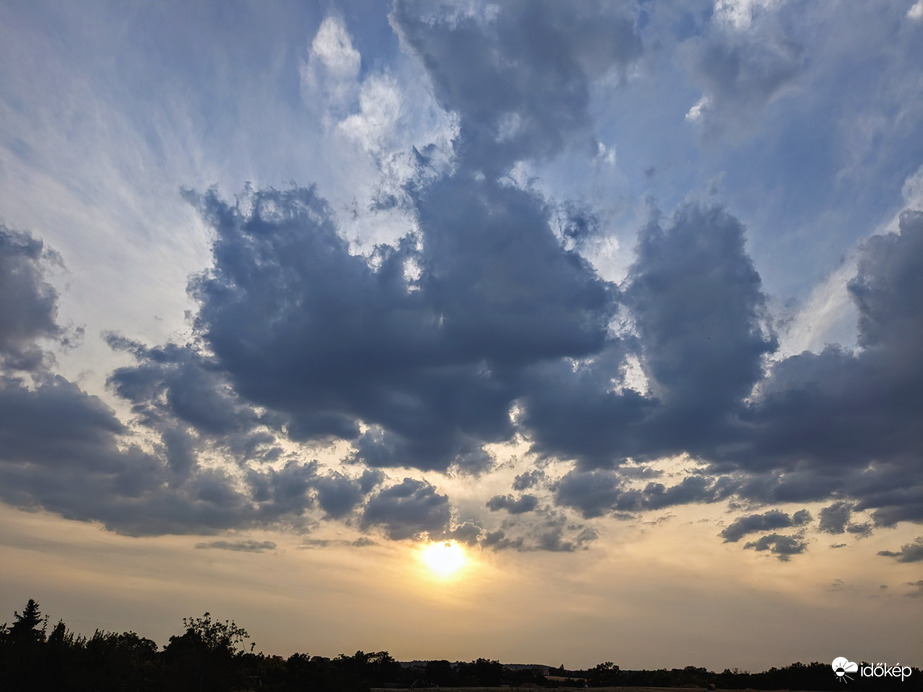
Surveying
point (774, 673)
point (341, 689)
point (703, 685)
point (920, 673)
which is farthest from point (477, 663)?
point (341, 689)

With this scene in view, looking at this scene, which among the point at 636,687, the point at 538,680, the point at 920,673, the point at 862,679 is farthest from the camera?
the point at 538,680

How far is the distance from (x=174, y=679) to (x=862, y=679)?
99.9 m

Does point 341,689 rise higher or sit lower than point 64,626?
lower

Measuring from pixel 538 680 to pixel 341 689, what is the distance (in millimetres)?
85697

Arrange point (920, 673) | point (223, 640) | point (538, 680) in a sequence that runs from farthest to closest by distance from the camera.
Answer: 1. point (538, 680)
2. point (920, 673)
3. point (223, 640)

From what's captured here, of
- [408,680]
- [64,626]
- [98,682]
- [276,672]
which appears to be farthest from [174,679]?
[408,680]

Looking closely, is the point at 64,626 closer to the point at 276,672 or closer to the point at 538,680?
the point at 276,672

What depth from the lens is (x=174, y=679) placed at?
65.6m

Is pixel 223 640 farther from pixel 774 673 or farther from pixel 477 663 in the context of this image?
pixel 774 673

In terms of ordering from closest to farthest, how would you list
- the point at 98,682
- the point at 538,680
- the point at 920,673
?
the point at 98,682 < the point at 920,673 < the point at 538,680

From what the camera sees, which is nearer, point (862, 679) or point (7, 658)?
point (7, 658)

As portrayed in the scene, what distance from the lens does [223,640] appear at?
76188mm

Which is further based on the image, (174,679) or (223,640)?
(223,640)

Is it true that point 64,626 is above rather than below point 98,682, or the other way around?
above
